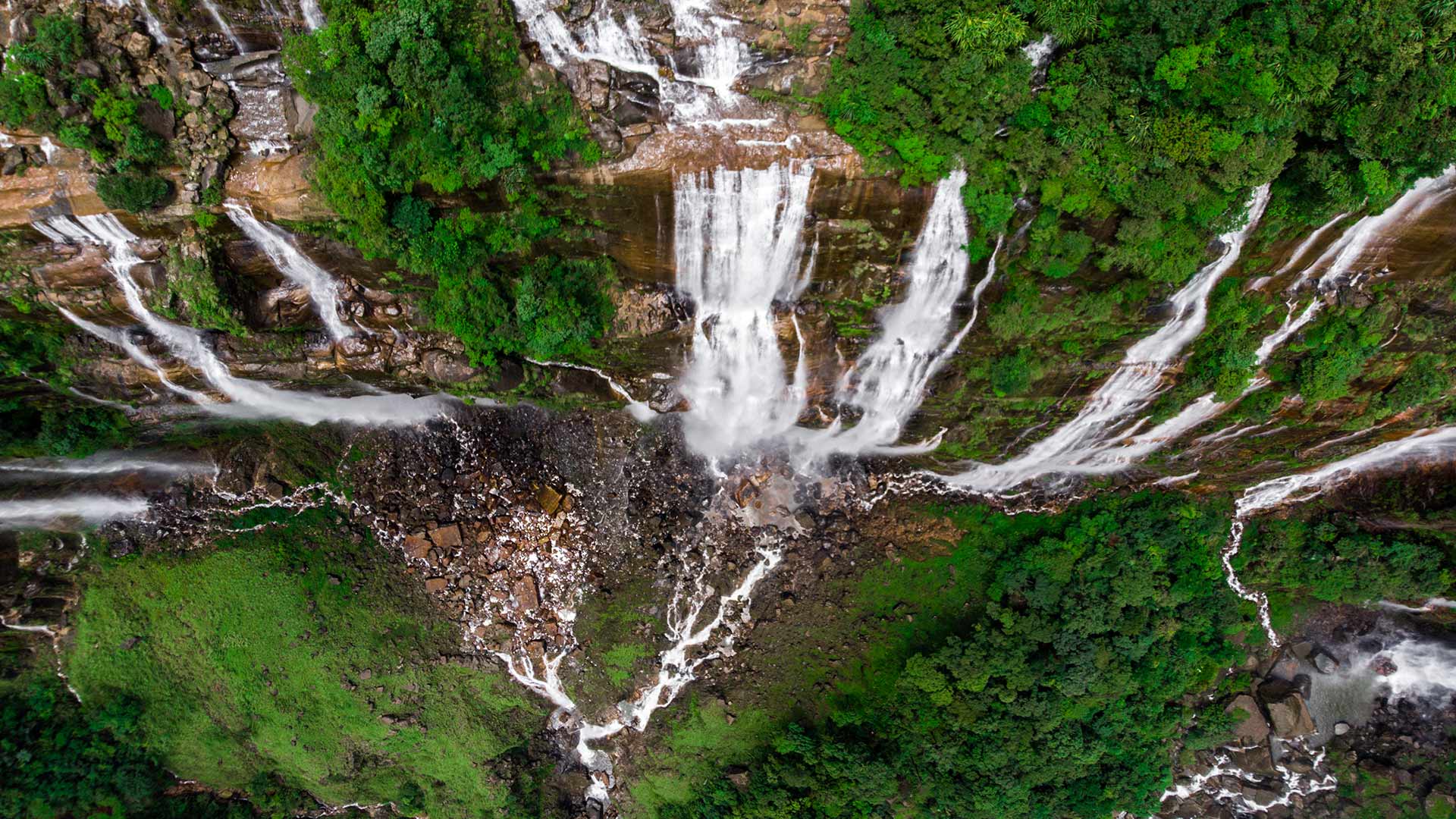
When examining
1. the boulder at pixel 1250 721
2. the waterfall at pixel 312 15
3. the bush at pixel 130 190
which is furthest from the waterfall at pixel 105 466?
the boulder at pixel 1250 721

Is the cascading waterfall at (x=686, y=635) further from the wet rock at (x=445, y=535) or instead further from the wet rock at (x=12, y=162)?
the wet rock at (x=12, y=162)

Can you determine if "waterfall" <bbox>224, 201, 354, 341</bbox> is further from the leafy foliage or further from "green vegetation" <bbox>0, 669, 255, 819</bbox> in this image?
the leafy foliage

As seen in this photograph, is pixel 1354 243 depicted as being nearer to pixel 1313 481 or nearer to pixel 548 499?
pixel 1313 481

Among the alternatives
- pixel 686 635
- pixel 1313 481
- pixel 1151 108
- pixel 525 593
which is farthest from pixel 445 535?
pixel 1313 481

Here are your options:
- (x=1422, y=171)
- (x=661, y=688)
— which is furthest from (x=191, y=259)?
(x=1422, y=171)

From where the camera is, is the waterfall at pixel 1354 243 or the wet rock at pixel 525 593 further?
the wet rock at pixel 525 593
